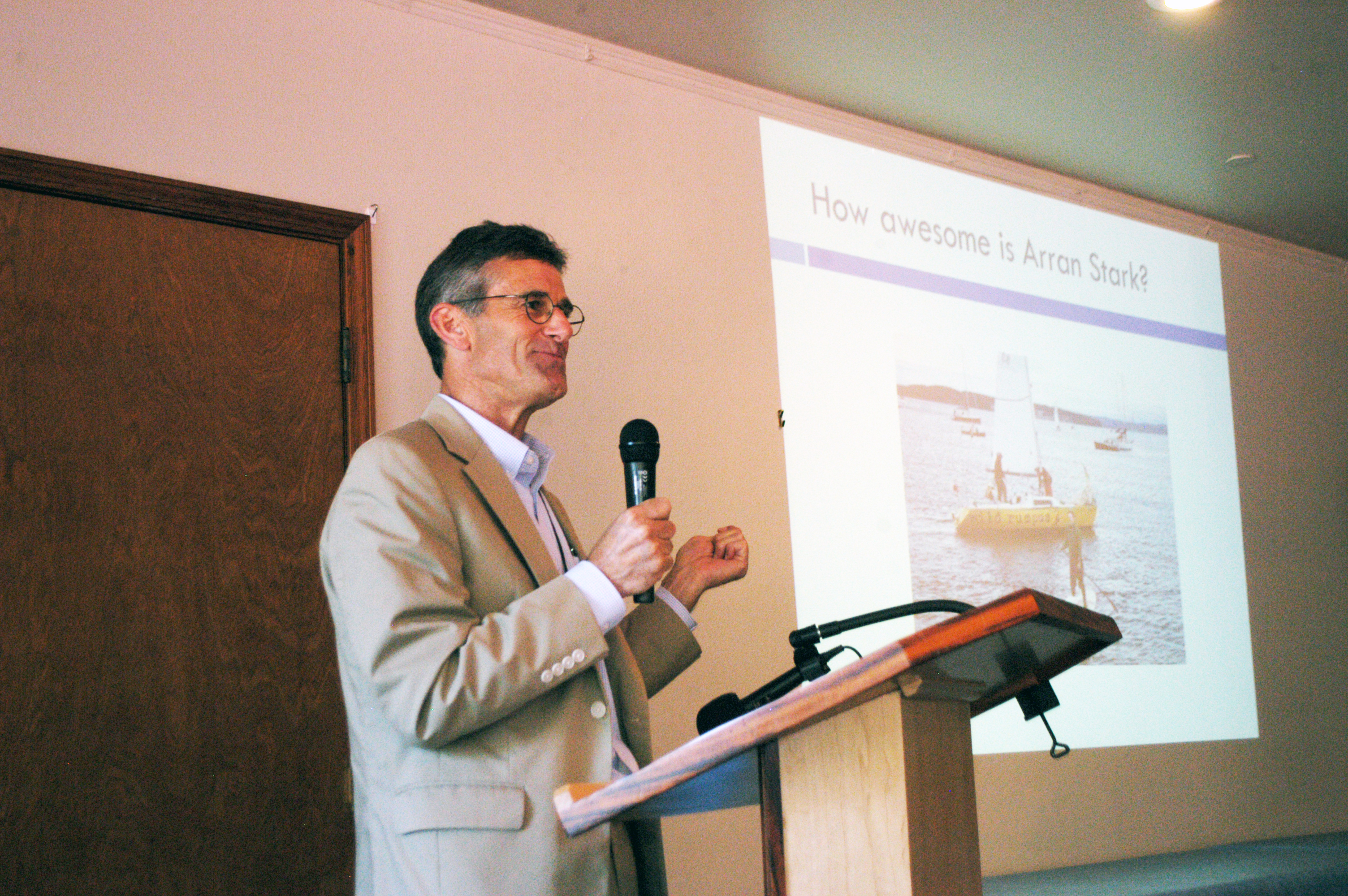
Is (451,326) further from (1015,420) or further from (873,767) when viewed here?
(1015,420)

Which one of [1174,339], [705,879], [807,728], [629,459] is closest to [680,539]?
[705,879]

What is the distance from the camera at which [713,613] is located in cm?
333

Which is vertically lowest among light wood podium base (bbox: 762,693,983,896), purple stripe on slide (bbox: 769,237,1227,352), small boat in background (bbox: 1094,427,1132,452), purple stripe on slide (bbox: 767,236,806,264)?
light wood podium base (bbox: 762,693,983,896)

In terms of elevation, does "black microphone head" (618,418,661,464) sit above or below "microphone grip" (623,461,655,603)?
above

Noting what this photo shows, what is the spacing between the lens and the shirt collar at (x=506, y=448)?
184 centimetres

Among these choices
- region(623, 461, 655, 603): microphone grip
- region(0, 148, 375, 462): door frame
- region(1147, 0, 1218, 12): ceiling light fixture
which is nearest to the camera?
region(623, 461, 655, 603): microphone grip

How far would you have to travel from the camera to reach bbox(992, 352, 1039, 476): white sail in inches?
161

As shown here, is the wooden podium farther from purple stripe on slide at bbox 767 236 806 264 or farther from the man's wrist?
purple stripe on slide at bbox 767 236 806 264

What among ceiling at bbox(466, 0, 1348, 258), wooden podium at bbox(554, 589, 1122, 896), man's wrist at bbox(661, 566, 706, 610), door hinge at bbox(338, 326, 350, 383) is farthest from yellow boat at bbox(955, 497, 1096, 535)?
wooden podium at bbox(554, 589, 1122, 896)

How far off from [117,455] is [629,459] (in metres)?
1.30

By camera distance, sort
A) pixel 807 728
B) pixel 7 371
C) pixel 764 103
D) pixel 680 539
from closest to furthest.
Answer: pixel 807 728, pixel 7 371, pixel 680 539, pixel 764 103

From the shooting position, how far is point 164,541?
8.09 ft

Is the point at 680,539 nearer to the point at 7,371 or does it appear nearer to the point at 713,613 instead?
the point at 713,613

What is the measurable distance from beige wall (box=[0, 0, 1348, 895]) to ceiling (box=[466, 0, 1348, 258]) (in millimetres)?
110
